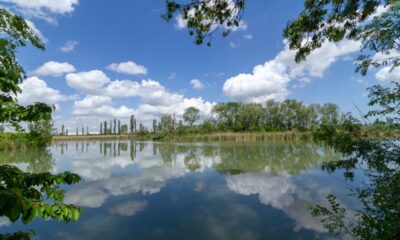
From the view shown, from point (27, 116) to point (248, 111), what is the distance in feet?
186

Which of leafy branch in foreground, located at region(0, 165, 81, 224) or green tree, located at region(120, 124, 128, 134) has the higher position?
green tree, located at region(120, 124, 128, 134)

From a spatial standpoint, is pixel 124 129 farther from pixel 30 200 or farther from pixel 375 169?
pixel 30 200

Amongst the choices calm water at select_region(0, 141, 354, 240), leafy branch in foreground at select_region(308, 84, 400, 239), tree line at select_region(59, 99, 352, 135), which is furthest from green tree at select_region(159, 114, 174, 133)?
leafy branch in foreground at select_region(308, 84, 400, 239)

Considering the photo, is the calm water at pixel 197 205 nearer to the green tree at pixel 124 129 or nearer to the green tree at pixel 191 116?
the green tree at pixel 191 116

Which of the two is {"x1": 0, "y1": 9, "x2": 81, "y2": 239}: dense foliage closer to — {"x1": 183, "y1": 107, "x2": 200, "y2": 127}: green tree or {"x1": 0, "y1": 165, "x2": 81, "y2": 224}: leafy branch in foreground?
{"x1": 0, "y1": 165, "x2": 81, "y2": 224}: leafy branch in foreground

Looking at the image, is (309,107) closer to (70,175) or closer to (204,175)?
(204,175)

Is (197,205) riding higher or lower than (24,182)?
lower

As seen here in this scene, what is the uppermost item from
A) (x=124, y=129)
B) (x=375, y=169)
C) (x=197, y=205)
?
(x=124, y=129)

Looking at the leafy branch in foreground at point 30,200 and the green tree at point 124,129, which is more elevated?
the green tree at point 124,129

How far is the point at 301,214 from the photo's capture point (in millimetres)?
5879

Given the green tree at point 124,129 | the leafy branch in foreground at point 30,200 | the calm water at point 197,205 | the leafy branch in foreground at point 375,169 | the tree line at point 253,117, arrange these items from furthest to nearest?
the green tree at point 124,129 → the tree line at point 253,117 → the calm water at point 197,205 → the leafy branch in foreground at point 375,169 → the leafy branch in foreground at point 30,200

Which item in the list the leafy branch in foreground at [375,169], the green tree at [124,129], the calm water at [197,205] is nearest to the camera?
the leafy branch in foreground at [375,169]

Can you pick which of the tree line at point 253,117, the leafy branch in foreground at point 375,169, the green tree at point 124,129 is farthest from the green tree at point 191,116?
the leafy branch in foreground at point 375,169

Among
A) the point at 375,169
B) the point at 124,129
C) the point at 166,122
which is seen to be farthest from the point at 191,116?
the point at 375,169
